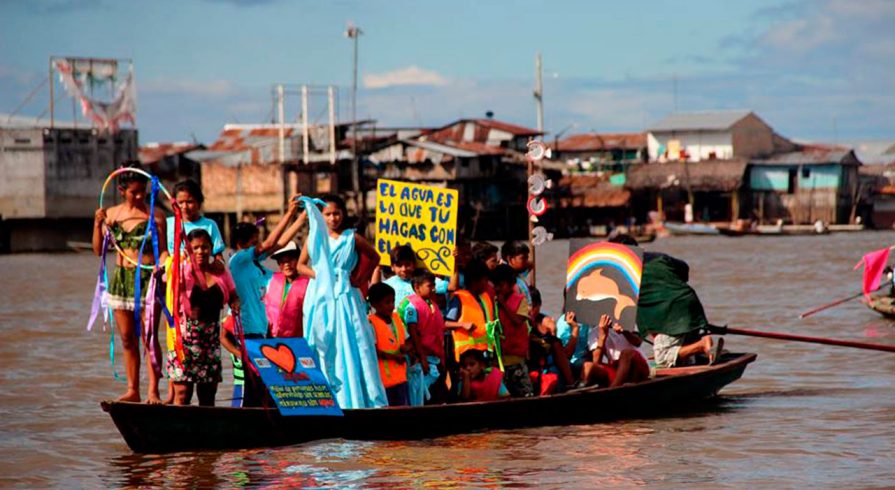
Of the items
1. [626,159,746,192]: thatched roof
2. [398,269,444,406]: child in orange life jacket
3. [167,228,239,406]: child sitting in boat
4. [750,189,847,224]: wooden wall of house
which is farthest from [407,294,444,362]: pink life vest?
[750,189,847,224]: wooden wall of house

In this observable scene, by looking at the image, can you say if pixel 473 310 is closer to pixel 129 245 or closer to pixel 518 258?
pixel 518 258

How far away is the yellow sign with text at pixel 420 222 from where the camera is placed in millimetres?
9516

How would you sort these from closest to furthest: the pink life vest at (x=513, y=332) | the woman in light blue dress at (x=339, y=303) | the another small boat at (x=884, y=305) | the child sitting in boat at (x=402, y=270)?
the woman in light blue dress at (x=339, y=303), the child sitting in boat at (x=402, y=270), the pink life vest at (x=513, y=332), the another small boat at (x=884, y=305)

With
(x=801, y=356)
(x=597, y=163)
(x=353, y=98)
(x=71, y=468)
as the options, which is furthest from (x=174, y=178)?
(x=71, y=468)

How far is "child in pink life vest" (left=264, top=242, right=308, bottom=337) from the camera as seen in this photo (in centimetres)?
877

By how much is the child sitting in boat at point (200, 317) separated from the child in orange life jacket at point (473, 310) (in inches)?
62.3

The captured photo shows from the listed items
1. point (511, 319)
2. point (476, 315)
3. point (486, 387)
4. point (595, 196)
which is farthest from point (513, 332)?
point (595, 196)

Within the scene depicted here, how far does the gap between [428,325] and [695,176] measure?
5222cm

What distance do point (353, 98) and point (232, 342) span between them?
4317 centimetres

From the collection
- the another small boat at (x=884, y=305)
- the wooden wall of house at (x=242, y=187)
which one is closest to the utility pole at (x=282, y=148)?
the wooden wall of house at (x=242, y=187)

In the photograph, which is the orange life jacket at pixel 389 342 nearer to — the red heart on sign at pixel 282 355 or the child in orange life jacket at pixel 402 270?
the child in orange life jacket at pixel 402 270

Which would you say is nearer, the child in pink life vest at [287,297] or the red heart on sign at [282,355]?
the red heart on sign at [282,355]

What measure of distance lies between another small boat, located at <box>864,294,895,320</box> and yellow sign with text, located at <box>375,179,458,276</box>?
10.4 metres

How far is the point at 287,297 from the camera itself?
8.77 metres
